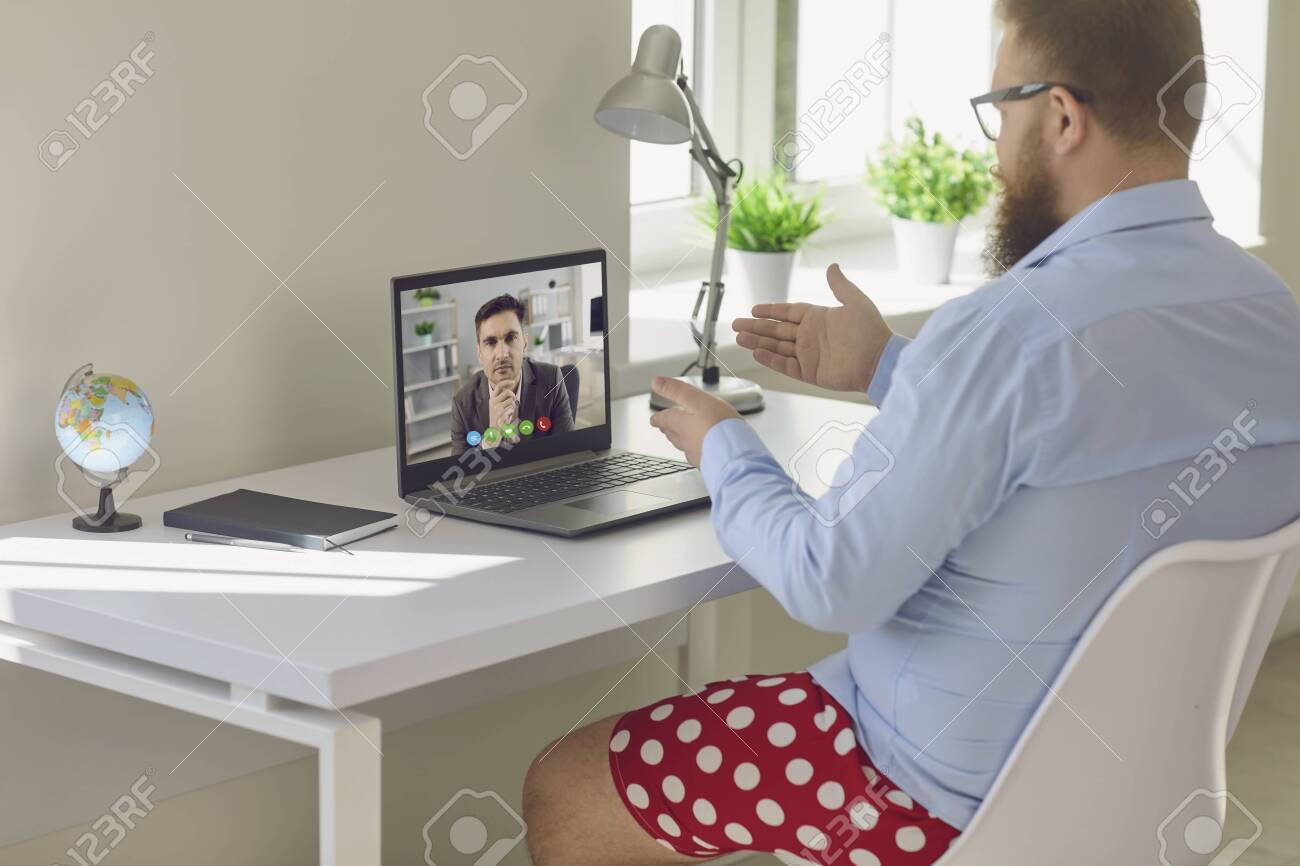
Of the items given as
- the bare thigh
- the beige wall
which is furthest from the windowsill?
the bare thigh

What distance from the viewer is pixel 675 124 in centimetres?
221

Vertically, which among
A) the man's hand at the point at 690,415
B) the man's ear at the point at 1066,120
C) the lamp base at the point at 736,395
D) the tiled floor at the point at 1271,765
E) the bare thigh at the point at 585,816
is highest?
the man's ear at the point at 1066,120

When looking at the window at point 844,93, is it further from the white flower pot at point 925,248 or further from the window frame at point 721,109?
the white flower pot at point 925,248

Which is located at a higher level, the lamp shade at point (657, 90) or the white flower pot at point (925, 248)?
the lamp shade at point (657, 90)

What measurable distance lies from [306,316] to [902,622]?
957 millimetres

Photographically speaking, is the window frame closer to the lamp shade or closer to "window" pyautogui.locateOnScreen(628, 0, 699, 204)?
"window" pyautogui.locateOnScreen(628, 0, 699, 204)

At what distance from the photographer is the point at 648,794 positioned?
160 cm

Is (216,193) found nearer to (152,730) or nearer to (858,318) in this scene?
(152,730)

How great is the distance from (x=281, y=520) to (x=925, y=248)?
75.4 inches

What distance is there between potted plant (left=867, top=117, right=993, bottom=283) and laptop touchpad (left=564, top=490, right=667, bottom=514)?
1.61 meters

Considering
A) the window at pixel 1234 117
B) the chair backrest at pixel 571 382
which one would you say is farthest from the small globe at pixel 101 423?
the window at pixel 1234 117

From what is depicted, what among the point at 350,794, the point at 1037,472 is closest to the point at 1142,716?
the point at 1037,472

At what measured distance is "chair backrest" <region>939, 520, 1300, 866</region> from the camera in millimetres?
1306

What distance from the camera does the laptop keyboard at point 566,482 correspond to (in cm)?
179
